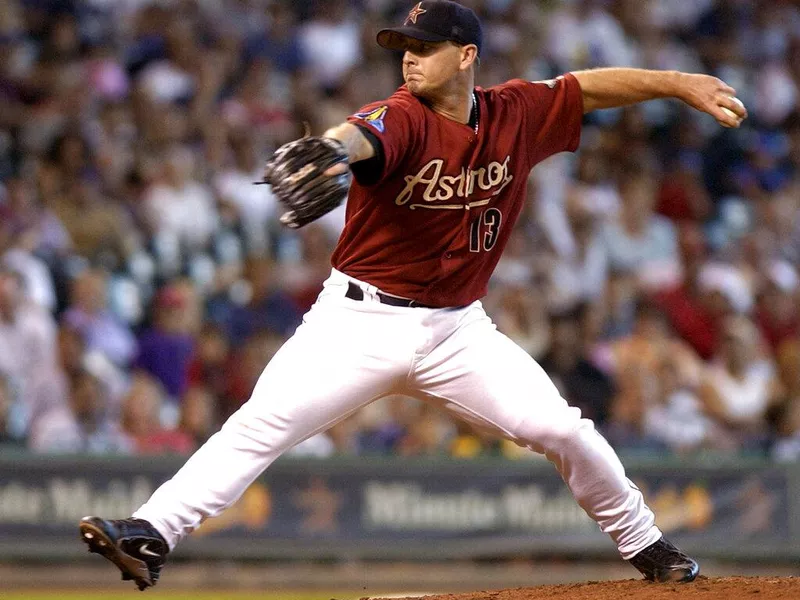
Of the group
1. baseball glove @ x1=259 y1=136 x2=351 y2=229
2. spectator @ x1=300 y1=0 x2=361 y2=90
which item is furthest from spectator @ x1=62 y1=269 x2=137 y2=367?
baseball glove @ x1=259 y1=136 x2=351 y2=229

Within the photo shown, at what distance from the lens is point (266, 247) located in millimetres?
10383

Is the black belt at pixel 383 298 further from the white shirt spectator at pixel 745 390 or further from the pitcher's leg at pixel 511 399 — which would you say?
the white shirt spectator at pixel 745 390

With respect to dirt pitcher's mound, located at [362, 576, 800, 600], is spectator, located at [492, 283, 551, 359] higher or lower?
higher

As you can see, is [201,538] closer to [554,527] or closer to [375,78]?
[554,527]

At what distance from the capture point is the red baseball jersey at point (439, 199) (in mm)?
4531

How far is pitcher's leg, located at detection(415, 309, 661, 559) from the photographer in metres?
4.76

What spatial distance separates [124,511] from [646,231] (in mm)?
5281

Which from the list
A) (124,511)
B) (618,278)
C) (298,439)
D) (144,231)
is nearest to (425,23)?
(298,439)

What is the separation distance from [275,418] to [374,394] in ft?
1.23

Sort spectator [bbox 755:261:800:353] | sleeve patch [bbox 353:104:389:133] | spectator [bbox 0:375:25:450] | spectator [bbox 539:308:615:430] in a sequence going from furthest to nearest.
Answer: spectator [bbox 755:261:800:353] < spectator [bbox 539:308:615:430] < spectator [bbox 0:375:25:450] < sleeve patch [bbox 353:104:389:133]

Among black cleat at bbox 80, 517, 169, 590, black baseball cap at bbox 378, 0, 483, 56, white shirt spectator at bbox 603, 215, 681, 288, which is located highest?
black baseball cap at bbox 378, 0, 483, 56

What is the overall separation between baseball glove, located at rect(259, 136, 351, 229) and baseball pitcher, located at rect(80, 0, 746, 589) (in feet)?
0.87

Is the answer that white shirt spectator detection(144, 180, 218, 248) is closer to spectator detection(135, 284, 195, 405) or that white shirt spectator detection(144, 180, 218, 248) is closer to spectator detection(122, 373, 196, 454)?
spectator detection(135, 284, 195, 405)

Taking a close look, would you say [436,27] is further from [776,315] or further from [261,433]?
[776,315]
